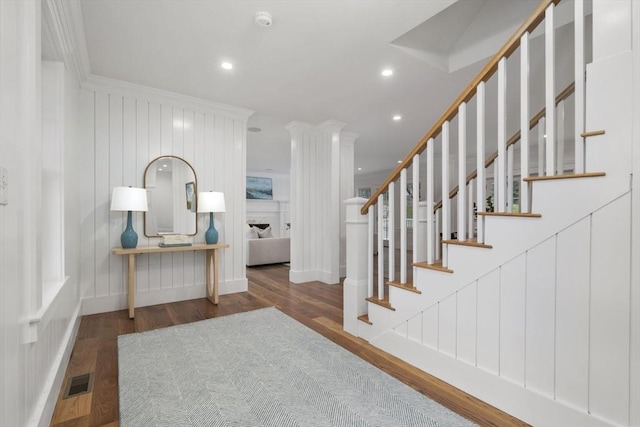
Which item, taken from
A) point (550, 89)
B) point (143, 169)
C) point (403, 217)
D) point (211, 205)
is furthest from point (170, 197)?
point (550, 89)

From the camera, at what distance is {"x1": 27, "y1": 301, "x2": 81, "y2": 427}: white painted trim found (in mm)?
1386

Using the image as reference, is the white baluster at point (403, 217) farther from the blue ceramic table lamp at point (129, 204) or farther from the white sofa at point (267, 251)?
the white sofa at point (267, 251)

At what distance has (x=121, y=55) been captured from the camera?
8.86 ft

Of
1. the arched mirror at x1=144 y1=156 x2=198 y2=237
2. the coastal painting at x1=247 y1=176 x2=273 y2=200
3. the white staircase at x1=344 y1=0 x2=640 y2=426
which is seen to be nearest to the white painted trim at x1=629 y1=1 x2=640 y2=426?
the white staircase at x1=344 y1=0 x2=640 y2=426

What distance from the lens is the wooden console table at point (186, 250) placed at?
3.02 m

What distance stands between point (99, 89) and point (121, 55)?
28.4 inches

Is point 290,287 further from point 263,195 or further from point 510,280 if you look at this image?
point 263,195

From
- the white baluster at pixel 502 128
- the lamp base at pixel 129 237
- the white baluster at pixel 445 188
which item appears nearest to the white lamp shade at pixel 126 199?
the lamp base at pixel 129 237

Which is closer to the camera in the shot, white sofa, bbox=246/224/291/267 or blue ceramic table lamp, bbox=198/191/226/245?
blue ceramic table lamp, bbox=198/191/226/245

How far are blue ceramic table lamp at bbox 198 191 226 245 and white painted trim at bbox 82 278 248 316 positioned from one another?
66 centimetres

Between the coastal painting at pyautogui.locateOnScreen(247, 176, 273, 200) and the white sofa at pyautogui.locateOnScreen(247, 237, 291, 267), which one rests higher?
the coastal painting at pyautogui.locateOnScreen(247, 176, 273, 200)

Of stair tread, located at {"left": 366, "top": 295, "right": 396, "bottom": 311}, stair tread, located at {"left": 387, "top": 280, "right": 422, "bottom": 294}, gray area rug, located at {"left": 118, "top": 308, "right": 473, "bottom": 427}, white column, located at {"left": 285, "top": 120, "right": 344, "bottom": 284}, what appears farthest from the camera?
white column, located at {"left": 285, "top": 120, "right": 344, "bottom": 284}

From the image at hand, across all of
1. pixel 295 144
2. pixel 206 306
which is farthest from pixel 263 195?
pixel 206 306

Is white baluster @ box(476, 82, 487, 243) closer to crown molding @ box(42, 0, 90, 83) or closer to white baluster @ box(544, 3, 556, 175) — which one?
white baluster @ box(544, 3, 556, 175)
